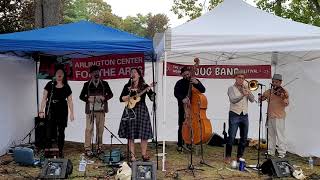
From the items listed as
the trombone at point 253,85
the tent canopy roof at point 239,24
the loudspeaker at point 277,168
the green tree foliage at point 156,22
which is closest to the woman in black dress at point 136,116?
the tent canopy roof at point 239,24

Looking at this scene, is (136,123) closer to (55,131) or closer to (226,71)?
(55,131)

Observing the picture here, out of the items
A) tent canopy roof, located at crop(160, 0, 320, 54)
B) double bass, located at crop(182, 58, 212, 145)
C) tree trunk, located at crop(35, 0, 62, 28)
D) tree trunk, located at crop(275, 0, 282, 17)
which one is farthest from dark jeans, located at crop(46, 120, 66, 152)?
tree trunk, located at crop(275, 0, 282, 17)

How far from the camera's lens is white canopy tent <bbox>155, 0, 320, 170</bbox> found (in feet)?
19.7

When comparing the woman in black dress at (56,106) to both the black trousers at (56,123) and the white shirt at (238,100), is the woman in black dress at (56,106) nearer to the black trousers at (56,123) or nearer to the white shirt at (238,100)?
the black trousers at (56,123)

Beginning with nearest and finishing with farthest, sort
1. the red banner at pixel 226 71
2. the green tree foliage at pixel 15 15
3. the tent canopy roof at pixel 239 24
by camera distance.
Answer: the tent canopy roof at pixel 239 24
the red banner at pixel 226 71
the green tree foliage at pixel 15 15

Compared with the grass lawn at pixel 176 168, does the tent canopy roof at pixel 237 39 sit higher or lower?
higher

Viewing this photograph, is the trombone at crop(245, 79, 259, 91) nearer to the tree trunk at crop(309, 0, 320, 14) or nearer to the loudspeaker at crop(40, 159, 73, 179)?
the loudspeaker at crop(40, 159, 73, 179)

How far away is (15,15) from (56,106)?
36.9 ft

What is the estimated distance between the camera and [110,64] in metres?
8.47

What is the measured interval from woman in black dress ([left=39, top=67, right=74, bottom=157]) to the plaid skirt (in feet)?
3.33

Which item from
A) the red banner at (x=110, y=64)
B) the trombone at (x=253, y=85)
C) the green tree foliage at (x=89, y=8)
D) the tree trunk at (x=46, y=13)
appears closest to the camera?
the trombone at (x=253, y=85)

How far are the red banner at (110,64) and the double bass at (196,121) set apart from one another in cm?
159

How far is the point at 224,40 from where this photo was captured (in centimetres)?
602

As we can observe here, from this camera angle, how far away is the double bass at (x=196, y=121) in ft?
22.4
